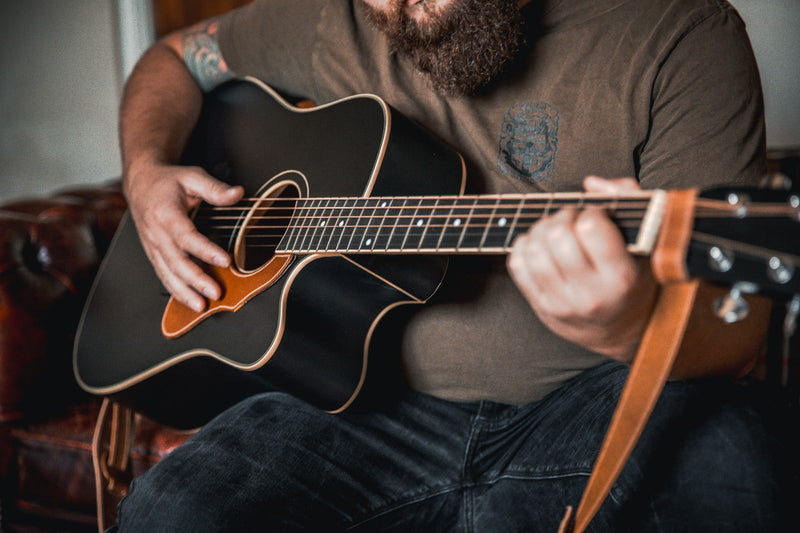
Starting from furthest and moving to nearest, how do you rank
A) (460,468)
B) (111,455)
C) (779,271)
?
(111,455) < (460,468) < (779,271)

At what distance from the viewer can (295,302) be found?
93cm

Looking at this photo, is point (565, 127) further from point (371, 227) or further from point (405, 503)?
point (405, 503)

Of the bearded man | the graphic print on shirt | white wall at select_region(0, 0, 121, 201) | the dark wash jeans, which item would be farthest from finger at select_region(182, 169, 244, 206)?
white wall at select_region(0, 0, 121, 201)

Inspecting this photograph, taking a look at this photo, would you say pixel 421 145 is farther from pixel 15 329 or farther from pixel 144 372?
pixel 15 329

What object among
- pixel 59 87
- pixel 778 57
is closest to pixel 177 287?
pixel 778 57

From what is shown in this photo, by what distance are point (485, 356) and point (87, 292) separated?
985 mm

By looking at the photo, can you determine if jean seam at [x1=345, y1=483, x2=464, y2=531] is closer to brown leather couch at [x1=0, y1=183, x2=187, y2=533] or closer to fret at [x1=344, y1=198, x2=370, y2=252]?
fret at [x1=344, y1=198, x2=370, y2=252]

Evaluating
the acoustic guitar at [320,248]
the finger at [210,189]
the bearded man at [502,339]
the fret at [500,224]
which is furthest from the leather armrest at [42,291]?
the fret at [500,224]

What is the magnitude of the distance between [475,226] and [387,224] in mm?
145

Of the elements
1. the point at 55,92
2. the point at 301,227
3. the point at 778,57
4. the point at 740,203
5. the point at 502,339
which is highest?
the point at 740,203

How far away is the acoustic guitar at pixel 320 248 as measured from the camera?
0.55 m

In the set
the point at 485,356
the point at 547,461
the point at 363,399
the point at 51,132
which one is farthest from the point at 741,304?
the point at 51,132

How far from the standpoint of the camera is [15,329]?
1.32 m

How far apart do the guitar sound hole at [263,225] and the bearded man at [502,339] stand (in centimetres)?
6
